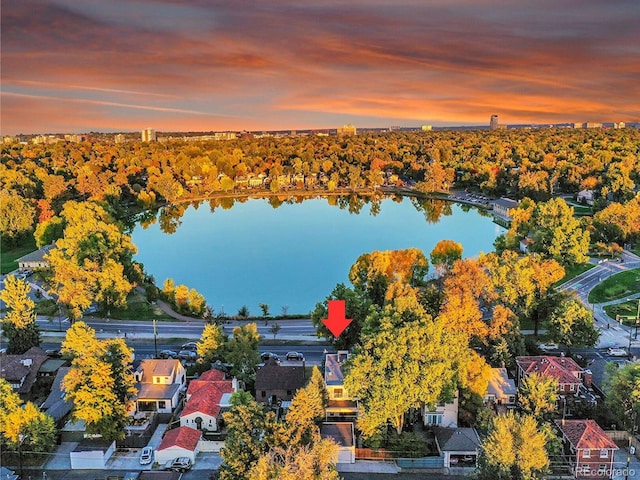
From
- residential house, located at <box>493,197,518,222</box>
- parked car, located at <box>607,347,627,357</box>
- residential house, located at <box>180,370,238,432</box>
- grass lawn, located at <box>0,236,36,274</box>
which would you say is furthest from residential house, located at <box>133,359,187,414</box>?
residential house, located at <box>493,197,518,222</box>

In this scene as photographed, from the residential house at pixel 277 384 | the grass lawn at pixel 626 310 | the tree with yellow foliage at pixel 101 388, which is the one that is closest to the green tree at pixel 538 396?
the residential house at pixel 277 384

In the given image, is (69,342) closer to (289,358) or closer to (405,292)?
(289,358)

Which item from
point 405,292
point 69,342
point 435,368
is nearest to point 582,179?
point 405,292

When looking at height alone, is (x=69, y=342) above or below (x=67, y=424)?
above

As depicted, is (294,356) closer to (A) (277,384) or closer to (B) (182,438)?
(A) (277,384)

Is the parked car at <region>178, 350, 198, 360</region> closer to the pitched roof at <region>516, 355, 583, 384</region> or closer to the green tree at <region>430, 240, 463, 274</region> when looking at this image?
the pitched roof at <region>516, 355, 583, 384</region>

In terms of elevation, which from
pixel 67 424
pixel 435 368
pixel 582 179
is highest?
pixel 582 179

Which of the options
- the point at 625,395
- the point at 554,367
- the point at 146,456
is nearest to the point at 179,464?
the point at 146,456
